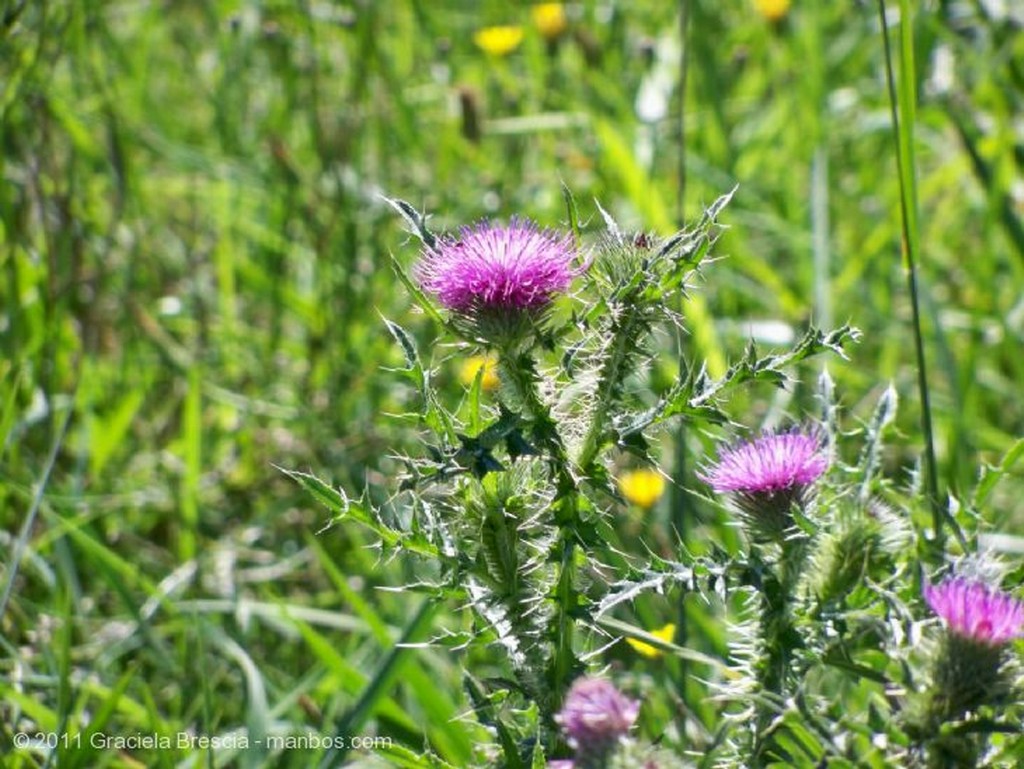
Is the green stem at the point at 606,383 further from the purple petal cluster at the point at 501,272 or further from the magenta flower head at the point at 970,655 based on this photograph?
the magenta flower head at the point at 970,655

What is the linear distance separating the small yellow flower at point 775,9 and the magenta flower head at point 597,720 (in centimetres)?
327

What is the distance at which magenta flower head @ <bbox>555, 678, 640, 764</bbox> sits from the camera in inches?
48.9

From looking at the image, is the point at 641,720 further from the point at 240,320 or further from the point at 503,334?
the point at 240,320

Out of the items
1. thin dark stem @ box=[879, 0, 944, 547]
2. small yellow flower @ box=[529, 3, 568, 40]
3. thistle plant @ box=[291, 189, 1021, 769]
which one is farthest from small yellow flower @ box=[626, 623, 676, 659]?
small yellow flower @ box=[529, 3, 568, 40]

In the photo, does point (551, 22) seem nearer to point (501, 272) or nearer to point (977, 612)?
point (501, 272)

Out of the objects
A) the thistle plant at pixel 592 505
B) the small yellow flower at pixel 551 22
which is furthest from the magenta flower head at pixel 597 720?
the small yellow flower at pixel 551 22

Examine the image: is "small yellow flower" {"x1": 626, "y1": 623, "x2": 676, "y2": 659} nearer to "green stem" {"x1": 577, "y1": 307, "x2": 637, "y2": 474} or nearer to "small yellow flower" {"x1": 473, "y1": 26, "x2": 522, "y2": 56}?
"green stem" {"x1": 577, "y1": 307, "x2": 637, "y2": 474}

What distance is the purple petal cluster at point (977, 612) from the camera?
1.34 meters

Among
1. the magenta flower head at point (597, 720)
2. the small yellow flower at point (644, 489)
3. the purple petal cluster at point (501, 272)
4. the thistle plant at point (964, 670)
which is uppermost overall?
the purple petal cluster at point (501, 272)

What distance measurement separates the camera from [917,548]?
163cm

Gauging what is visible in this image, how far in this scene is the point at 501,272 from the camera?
5.03ft

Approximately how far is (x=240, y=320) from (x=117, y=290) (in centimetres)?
33

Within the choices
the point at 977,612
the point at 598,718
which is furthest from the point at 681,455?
Result: the point at 598,718

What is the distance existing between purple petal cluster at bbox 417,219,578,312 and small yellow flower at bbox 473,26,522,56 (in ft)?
9.08
